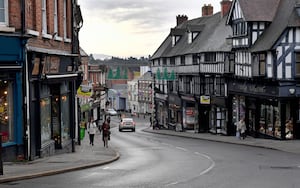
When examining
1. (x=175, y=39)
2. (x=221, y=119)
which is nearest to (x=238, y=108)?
(x=221, y=119)

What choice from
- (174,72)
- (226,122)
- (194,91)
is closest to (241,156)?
(226,122)

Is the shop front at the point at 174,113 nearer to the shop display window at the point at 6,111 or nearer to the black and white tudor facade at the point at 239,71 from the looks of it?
the black and white tudor facade at the point at 239,71

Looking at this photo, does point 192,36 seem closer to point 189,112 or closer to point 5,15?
point 189,112

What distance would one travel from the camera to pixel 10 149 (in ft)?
63.0

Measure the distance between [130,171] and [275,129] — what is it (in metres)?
21.0

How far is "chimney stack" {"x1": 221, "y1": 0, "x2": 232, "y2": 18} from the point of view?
184 ft

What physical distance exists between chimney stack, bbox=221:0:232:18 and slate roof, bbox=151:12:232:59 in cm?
65

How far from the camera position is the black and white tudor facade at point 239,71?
35656 millimetres

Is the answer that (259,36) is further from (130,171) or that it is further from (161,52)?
(161,52)

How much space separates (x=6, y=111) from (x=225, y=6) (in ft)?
135

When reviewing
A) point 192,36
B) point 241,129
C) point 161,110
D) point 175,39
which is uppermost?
point 175,39

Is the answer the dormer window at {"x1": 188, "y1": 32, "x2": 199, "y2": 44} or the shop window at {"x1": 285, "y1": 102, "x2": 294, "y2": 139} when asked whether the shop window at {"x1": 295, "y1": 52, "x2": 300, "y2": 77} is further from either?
the dormer window at {"x1": 188, "y1": 32, "x2": 199, "y2": 44}

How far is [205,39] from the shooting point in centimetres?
5684

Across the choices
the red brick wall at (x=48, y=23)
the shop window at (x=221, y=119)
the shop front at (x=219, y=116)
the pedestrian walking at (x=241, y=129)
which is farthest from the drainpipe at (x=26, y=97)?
the shop window at (x=221, y=119)
